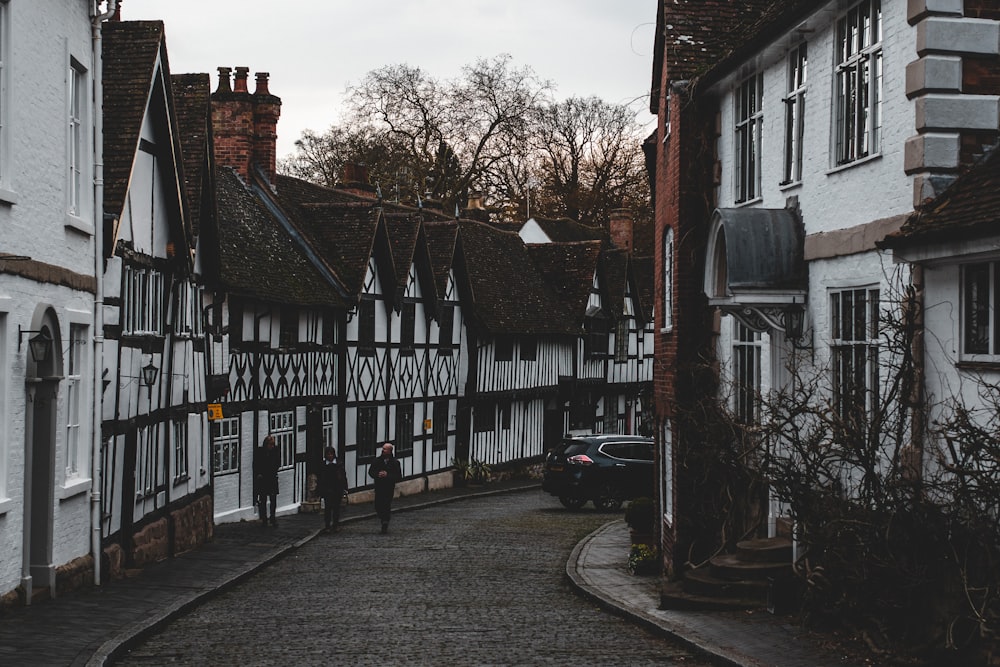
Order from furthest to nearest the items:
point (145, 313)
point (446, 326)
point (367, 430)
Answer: point (446, 326) < point (367, 430) < point (145, 313)

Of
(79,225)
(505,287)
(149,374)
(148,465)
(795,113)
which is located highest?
(795,113)

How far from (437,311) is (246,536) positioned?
13.4 meters

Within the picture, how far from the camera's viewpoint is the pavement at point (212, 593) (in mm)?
10812

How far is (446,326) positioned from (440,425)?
2789 mm

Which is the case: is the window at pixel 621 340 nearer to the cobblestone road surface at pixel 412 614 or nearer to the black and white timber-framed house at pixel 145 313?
the cobblestone road surface at pixel 412 614

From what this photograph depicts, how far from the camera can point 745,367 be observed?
615 inches

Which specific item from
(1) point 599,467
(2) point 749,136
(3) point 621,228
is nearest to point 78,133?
(2) point 749,136

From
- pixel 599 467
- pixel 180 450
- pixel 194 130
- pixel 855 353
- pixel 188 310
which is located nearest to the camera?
pixel 855 353

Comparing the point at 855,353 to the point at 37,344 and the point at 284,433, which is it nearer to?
the point at 37,344

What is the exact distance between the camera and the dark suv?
29844 mm

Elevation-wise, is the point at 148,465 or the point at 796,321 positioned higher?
the point at 796,321

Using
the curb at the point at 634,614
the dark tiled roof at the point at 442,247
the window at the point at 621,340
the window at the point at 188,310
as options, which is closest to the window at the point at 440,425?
the dark tiled roof at the point at 442,247

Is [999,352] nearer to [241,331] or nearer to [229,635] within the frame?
[229,635]

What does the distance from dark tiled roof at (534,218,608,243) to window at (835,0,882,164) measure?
4458 cm
